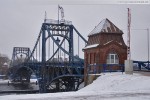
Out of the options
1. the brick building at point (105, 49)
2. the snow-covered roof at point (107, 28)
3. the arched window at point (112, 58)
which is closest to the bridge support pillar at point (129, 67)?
the brick building at point (105, 49)

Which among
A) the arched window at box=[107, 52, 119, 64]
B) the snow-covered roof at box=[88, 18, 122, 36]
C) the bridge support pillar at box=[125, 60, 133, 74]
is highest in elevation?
the snow-covered roof at box=[88, 18, 122, 36]

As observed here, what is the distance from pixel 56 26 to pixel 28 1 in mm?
23756

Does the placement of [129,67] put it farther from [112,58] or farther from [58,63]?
[58,63]

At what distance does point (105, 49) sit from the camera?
826 inches

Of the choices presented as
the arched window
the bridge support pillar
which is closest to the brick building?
the arched window

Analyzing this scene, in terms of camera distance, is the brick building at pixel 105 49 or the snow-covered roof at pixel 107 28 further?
the snow-covered roof at pixel 107 28

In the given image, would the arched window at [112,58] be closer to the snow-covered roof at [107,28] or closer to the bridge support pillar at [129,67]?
the snow-covered roof at [107,28]

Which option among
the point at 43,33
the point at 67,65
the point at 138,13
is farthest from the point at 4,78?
the point at 138,13

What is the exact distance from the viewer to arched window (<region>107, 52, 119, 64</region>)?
21.1 m

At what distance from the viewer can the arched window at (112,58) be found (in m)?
21.1

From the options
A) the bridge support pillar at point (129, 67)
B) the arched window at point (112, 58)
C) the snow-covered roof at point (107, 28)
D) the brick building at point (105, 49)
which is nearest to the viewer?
the bridge support pillar at point (129, 67)

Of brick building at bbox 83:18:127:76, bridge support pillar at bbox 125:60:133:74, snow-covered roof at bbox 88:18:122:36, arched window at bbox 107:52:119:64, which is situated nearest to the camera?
bridge support pillar at bbox 125:60:133:74

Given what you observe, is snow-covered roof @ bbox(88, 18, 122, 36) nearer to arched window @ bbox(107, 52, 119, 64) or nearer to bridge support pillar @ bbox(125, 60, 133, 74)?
arched window @ bbox(107, 52, 119, 64)

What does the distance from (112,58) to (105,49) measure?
969mm
